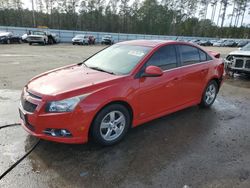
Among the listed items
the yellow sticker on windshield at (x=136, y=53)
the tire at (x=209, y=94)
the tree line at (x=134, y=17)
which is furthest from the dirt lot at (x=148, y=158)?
the tree line at (x=134, y=17)

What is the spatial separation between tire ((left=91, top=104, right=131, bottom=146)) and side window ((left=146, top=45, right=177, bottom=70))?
3.21ft

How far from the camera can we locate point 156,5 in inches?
3017

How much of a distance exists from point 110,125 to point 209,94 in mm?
2974

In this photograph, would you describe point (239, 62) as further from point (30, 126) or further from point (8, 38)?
point (8, 38)

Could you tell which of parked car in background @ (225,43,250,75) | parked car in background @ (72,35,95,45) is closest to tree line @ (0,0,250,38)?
parked car in background @ (72,35,95,45)

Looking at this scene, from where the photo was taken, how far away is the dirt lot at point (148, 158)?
2641 millimetres

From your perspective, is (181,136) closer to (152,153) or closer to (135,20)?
(152,153)

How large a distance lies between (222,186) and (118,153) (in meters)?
1.43

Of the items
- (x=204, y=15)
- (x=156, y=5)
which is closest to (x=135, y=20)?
(x=156, y=5)

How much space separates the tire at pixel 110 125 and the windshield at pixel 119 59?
0.68m

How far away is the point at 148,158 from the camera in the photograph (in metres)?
3.11

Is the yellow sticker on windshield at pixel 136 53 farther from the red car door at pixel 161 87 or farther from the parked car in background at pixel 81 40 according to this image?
the parked car in background at pixel 81 40

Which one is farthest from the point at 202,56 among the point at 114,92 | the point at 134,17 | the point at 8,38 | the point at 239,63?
the point at 134,17

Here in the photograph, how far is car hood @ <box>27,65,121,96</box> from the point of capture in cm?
304
